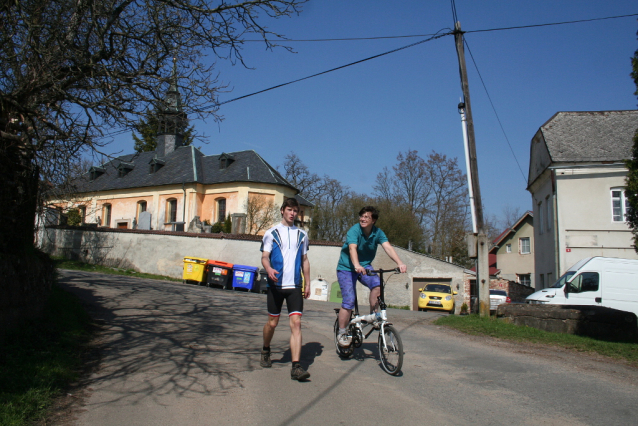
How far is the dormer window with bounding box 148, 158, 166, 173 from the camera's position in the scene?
48781 millimetres

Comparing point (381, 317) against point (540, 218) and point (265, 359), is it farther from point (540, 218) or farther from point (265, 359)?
point (540, 218)

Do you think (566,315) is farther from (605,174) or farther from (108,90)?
(605,174)

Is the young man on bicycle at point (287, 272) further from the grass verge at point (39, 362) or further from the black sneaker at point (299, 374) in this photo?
the grass verge at point (39, 362)

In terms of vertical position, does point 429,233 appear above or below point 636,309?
above

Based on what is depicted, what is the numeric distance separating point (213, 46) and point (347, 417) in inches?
252

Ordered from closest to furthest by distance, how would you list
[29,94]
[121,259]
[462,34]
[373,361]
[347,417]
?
[347,417] < [373,361] < [29,94] < [462,34] < [121,259]

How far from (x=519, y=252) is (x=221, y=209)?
1065 inches

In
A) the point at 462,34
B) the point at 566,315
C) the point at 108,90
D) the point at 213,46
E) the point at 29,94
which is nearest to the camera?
the point at 29,94

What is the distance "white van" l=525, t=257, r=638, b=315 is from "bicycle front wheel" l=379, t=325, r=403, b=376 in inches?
459

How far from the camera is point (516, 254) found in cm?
4331

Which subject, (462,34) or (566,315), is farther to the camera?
(462,34)

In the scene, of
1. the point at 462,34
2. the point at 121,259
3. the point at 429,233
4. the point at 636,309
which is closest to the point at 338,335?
the point at 462,34

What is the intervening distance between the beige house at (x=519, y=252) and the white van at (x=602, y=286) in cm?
2794

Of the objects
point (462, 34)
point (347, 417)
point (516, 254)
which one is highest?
point (462, 34)
